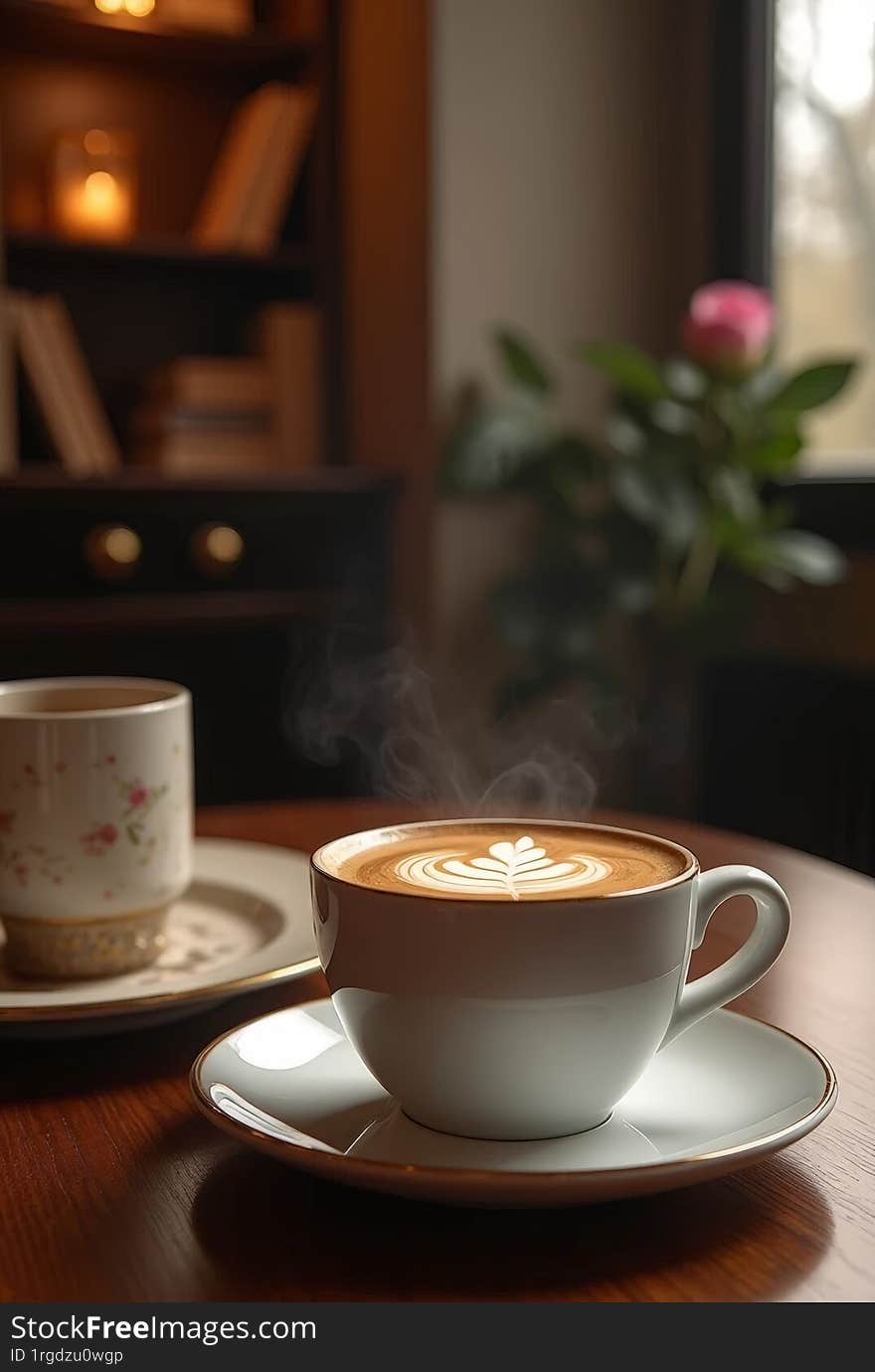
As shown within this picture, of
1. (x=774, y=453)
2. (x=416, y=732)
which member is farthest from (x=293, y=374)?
(x=774, y=453)

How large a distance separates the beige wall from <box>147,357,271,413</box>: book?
1.10 feet

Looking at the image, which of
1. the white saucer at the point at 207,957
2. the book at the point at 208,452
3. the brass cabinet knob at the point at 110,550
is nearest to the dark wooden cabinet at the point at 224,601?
the brass cabinet knob at the point at 110,550

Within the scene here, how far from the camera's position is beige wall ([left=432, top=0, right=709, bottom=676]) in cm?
230

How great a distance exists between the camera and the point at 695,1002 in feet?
1.74

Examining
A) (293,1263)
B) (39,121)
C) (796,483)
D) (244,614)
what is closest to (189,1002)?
(293,1263)

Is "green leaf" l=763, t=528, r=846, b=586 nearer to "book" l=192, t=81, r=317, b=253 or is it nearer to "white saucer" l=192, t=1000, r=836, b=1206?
"book" l=192, t=81, r=317, b=253

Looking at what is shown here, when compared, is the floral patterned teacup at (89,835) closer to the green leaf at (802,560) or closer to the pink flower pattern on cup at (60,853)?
the pink flower pattern on cup at (60,853)

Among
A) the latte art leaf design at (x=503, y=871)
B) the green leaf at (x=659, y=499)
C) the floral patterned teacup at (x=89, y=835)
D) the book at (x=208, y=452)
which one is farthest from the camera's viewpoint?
the book at (x=208, y=452)

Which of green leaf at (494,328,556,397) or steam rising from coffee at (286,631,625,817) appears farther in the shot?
steam rising from coffee at (286,631,625,817)

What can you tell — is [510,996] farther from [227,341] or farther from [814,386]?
[227,341]

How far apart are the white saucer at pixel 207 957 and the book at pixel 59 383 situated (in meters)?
1.47

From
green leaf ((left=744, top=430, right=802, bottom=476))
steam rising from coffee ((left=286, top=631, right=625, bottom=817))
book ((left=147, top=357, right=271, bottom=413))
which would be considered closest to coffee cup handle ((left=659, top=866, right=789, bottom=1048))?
green leaf ((left=744, top=430, right=802, bottom=476))

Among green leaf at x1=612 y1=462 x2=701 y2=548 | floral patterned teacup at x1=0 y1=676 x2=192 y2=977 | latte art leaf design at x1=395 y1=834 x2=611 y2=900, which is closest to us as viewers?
latte art leaf design at x1=395 y1=834 x2=611 y2=900

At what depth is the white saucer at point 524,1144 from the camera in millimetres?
438
